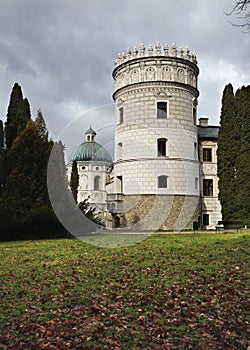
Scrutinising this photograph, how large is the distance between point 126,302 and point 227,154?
22693 millimetres

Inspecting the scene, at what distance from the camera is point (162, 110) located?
89.4ft

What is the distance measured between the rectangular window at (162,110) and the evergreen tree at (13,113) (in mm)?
10234

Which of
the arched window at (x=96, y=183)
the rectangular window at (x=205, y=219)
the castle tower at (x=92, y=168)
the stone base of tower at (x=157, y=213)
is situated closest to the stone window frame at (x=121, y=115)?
the stone base of tower at (x=157, y=213)

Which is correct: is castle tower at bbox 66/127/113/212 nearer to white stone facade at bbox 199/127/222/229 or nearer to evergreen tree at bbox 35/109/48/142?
white stone facade at bbox 199/127/222/229

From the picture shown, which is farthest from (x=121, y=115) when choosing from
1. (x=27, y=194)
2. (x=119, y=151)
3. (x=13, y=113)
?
(x=27, y=194)

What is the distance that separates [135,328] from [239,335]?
5.01 ft

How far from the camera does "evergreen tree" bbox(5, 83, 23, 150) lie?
2028 cm

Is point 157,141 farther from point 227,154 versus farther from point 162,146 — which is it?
point 227,154

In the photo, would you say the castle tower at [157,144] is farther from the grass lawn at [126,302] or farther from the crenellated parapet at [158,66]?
the grass lawn at [126,302]

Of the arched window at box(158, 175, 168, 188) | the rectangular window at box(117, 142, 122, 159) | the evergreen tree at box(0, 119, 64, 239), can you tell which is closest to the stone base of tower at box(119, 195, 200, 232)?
the arched window at box(158, 175, 168, 188)

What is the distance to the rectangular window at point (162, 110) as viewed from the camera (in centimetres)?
2711

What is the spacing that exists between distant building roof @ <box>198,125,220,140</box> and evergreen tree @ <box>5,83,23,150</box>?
52.3 feet

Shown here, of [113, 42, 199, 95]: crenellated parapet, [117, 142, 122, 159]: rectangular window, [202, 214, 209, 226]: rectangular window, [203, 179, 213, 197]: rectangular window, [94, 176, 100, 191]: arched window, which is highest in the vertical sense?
[113, 42, 199, 95]: crenellated parapet

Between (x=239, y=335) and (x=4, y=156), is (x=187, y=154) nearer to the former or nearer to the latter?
(x=4, y=156)
